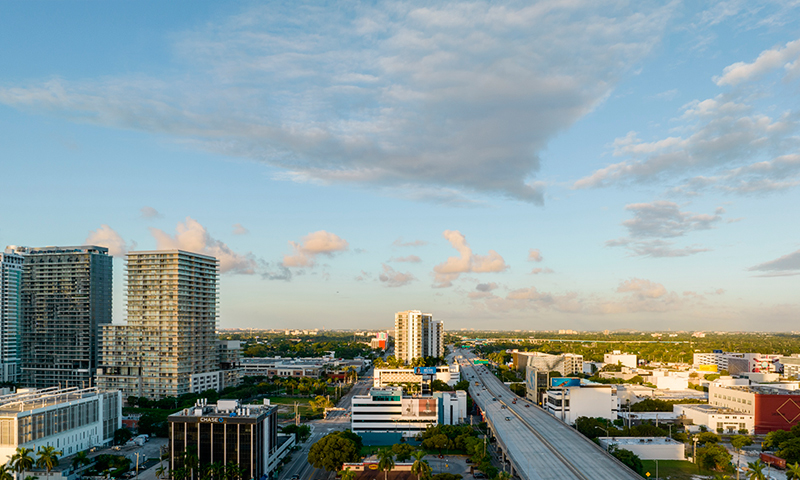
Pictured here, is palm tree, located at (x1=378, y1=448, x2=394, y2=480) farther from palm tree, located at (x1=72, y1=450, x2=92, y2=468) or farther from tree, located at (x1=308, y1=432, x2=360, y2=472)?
palm tree, located at (x1=72, y1=450, x2=92, y2=468)

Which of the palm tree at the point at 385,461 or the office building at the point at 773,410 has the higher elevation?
the palm tree at the point at 385,461

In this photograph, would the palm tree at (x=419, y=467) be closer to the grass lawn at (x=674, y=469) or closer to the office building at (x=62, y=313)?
the grass lawn at (x=674, y=469)

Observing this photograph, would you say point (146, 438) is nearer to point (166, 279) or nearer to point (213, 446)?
point (213, 446)

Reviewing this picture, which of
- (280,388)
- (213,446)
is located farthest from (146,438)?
(280,388)

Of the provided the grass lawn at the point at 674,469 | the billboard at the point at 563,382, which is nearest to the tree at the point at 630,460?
the grass lawn at the point at 674,469

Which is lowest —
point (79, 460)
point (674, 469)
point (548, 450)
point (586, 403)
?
point (674, 469)

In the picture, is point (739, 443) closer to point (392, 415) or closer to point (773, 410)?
point (773, 410)

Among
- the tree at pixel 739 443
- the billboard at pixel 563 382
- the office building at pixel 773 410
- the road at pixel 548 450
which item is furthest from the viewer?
the billboard at pixel 563 382

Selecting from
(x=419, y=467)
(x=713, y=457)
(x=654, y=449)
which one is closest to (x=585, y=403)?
(x=654, y=449)
